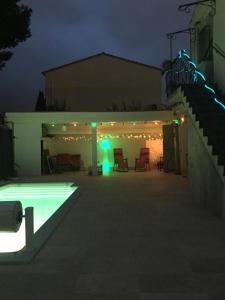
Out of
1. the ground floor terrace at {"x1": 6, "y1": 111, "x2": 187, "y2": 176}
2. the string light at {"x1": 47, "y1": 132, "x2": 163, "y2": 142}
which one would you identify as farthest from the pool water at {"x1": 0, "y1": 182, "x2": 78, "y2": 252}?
the string light at {"x1": 47, "y1": 132, "x2": 163, "y2": 142}

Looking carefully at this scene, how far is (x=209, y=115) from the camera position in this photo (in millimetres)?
12516

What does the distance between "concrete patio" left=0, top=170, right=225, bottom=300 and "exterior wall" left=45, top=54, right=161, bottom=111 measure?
23.6 metres

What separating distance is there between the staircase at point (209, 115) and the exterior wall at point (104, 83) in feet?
63.2

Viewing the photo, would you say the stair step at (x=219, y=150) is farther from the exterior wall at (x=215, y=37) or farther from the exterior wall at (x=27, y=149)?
the exterior wall at (x=27, y=149)

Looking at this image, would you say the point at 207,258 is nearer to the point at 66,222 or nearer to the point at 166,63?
the point at 66,222

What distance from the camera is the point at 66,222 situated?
952 cm

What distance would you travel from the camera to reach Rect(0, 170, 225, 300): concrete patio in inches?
204

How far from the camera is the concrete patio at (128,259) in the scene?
204 inches

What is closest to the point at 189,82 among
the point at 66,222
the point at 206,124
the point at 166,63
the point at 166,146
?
the point at 166,63

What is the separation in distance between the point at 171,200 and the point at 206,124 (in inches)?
81.9

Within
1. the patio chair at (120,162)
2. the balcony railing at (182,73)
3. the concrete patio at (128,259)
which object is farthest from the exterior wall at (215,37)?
the patio chair at (120,162)

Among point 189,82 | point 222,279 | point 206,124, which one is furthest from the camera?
point 189,82

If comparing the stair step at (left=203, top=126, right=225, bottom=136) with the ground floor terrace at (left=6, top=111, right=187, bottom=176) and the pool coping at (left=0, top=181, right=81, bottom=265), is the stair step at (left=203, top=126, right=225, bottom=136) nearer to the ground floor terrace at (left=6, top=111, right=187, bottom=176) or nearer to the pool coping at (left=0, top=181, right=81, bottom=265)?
the pool coping at (left=0, top=181, right=81, bottom=265)

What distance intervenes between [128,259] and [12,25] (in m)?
14.0
